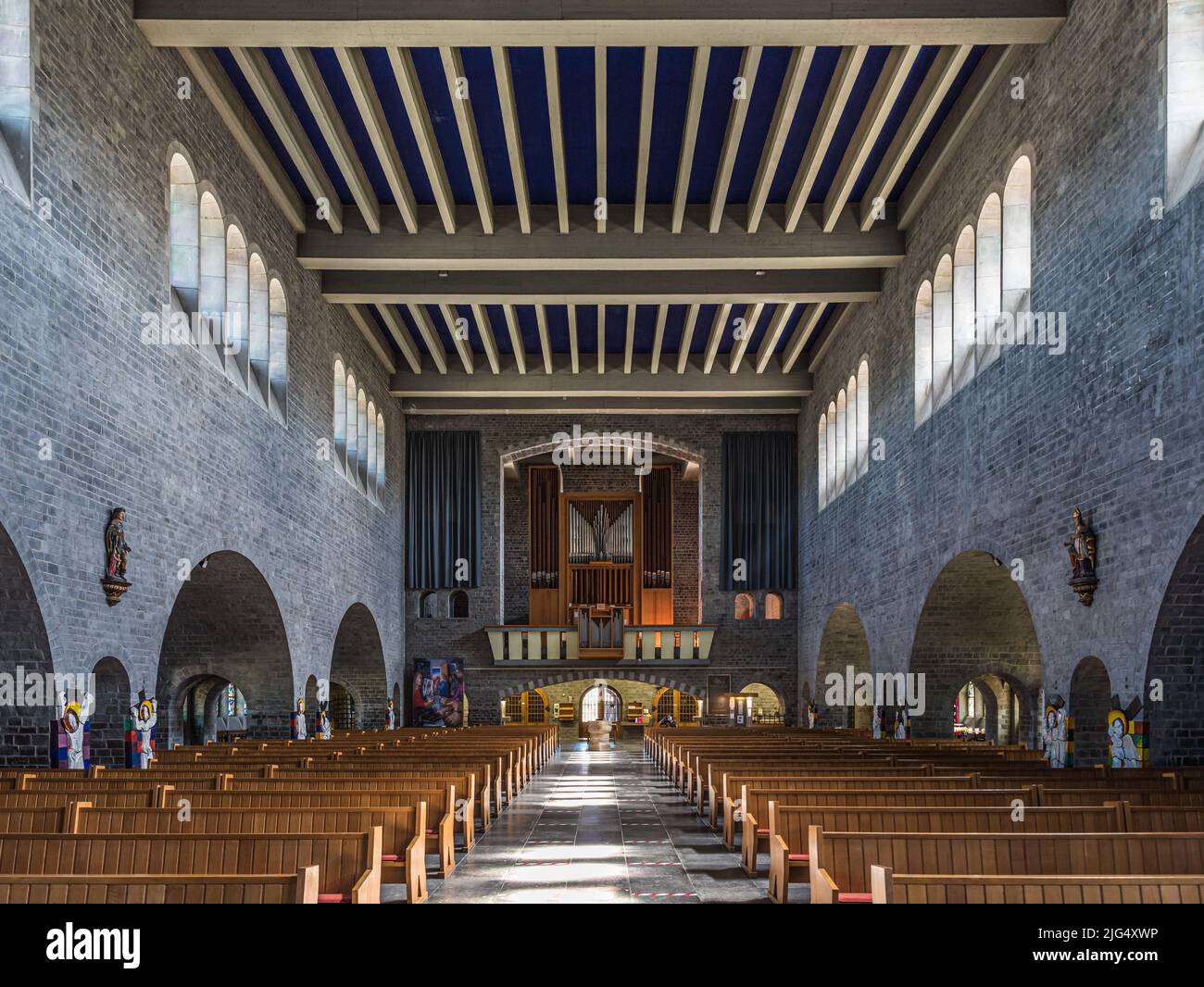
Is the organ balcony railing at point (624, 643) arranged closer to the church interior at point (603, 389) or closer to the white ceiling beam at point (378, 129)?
the church interior at point (603, 389)

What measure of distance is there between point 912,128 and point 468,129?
589cm

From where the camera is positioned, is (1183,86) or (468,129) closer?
(1183,86)

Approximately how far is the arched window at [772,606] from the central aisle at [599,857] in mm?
15766

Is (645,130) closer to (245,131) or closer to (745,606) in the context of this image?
(245,131)

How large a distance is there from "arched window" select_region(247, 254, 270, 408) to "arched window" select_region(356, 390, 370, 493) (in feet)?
20.6

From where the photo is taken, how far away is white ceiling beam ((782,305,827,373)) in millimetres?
23078

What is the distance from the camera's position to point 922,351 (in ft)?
58.9

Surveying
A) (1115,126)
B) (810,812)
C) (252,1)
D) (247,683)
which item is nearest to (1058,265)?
(1115,126)

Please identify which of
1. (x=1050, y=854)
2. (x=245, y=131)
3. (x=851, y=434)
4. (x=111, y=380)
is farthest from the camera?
(x=851, y=434)

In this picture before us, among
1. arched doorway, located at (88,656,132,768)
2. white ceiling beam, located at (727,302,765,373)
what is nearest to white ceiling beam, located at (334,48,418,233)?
white ceiling beam, located at (727,302,765,373)

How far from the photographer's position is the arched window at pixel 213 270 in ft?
48.8

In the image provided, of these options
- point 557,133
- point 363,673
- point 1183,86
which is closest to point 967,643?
point 557,133

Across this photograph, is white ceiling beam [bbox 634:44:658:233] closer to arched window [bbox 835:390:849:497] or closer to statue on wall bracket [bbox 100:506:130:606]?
statue on wall bracket [bbox 100:506:130:606]

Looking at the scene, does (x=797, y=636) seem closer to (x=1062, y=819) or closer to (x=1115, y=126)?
(x=1115, y=126)
